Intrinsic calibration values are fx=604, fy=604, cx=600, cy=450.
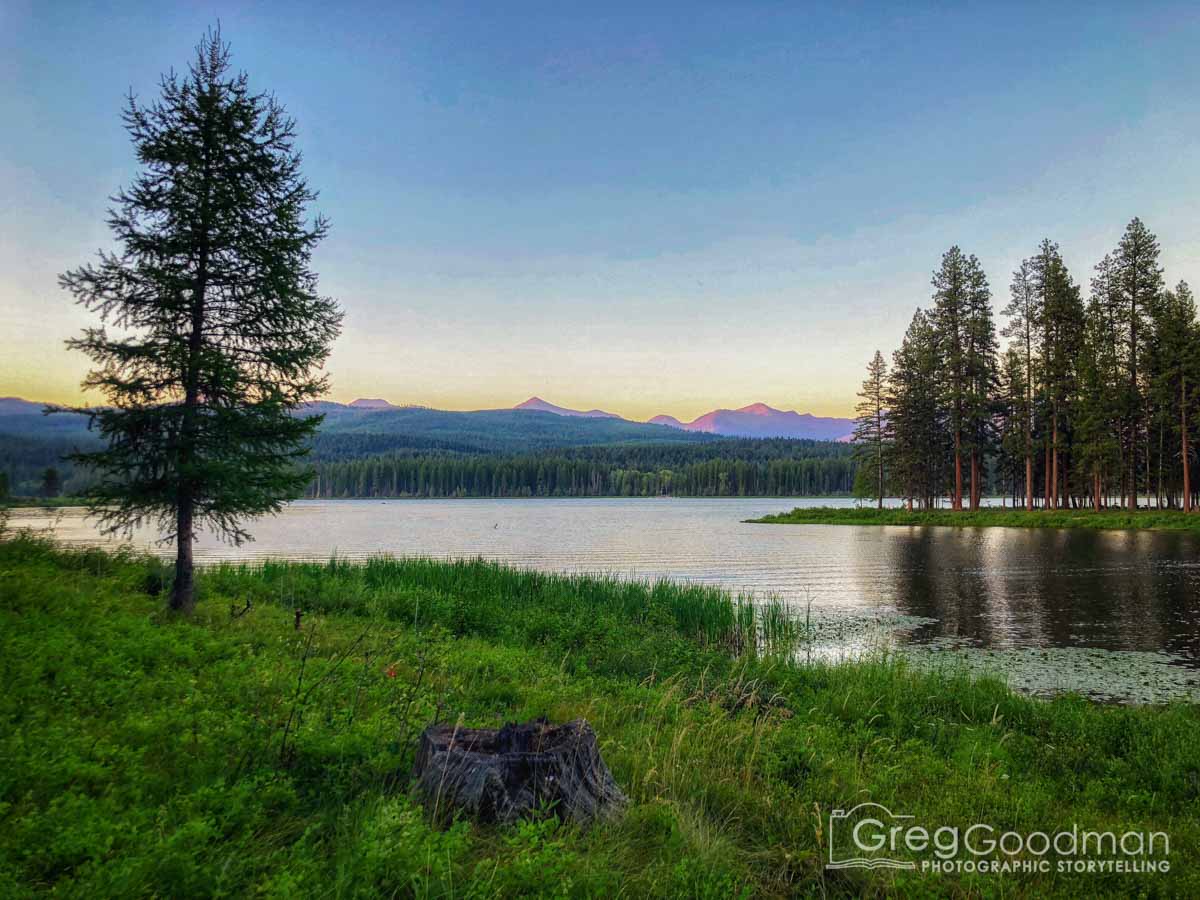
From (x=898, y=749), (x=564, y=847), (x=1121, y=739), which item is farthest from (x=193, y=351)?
(x=1121, y=739)

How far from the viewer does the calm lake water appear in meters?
12.8

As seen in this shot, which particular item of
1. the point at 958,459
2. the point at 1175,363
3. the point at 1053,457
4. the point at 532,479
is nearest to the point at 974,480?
the point at 958,459

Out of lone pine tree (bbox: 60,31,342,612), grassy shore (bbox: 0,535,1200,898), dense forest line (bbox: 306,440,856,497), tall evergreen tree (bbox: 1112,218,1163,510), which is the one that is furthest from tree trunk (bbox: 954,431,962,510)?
dense forest line (bbox: 306,440,856,497)

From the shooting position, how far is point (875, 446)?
216 ft

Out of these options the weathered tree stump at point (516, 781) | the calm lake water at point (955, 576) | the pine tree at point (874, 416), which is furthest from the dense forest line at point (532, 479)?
the weathered tree stump at point (516, 781)

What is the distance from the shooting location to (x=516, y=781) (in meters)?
4.24

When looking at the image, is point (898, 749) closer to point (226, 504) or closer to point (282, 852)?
point (282, 852)

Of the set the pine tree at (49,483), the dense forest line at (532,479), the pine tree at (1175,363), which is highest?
the pine tree at (1175,363)

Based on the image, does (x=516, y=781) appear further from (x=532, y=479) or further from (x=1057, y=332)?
(x=532, y=479)

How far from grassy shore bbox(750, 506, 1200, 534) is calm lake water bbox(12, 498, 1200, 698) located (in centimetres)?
304

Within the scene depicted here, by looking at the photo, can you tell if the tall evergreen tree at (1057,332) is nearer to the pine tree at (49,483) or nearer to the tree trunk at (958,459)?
the tree trunk at (958,459)

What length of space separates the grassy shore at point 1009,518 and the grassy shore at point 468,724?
145ft

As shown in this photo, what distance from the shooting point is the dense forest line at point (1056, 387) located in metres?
46.1

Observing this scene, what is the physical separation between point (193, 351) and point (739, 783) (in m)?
10.9
